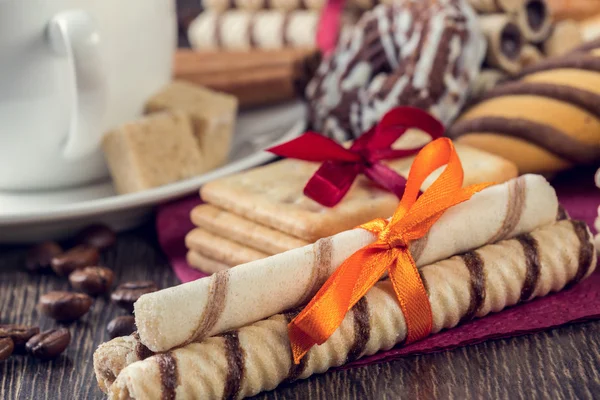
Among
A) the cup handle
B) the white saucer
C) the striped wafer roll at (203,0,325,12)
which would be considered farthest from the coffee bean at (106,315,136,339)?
the striped wafer roll at (203,0,325,12)

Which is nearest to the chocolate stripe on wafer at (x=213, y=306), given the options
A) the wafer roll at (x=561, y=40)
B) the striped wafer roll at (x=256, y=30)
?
the wafer roll at (x=561, y=40)

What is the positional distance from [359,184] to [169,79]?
18.2 inches

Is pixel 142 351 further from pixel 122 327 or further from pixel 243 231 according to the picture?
pixel 243 231

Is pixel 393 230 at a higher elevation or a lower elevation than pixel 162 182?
higher

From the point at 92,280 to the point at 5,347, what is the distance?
0.18m

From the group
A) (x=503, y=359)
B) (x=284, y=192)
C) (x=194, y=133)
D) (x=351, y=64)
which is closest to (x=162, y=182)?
(x=194, y=133)

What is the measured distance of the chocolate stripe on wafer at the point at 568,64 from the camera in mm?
1327

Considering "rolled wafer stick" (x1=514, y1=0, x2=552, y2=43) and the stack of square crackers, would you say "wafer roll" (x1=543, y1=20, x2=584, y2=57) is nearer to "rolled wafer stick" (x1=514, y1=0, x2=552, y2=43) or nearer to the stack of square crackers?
"rolled wafer stick" (x1=514, y1=0, x2=552, y2=43)

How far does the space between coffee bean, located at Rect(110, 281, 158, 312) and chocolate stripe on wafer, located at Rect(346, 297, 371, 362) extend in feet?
0.99

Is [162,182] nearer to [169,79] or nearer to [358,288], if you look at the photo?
[169,79]

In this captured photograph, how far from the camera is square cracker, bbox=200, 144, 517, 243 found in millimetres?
1033

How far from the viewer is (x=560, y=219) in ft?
3.43

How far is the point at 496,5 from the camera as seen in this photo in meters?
1.47

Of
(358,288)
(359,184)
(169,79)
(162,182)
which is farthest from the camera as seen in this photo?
(169,79)
